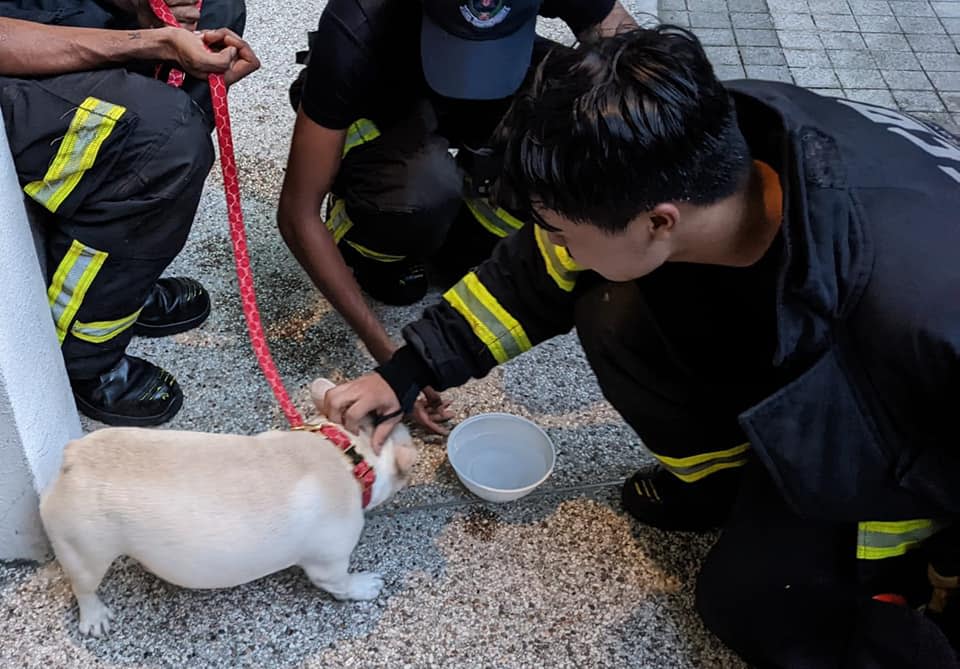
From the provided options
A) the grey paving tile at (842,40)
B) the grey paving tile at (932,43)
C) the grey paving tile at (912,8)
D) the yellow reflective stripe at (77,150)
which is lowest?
the grey paving tile at (912,8)

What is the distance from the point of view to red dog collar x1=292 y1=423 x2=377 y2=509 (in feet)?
5.48

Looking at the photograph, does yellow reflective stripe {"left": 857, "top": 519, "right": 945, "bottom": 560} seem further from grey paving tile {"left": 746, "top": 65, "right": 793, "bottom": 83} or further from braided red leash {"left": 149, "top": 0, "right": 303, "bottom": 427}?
grey paving tile {"left": 746, "top": 65, "right": 793, "bottom": 83}

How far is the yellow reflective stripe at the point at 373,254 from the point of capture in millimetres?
2416

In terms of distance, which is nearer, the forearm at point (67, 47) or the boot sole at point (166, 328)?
the forearm at point (67, 47)

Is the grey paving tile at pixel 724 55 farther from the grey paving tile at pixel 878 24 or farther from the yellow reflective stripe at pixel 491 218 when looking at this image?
the yellow reflective stripe at pixel 491 218

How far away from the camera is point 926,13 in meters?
4.29

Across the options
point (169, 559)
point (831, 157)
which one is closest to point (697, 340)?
point (831, 157)

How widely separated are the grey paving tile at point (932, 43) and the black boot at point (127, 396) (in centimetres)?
352

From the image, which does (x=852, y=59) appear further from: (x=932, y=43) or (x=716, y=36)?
(x=716, y=36)

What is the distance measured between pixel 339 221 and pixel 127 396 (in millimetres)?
706

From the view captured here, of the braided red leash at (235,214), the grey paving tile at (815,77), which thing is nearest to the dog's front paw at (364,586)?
the braided red leash at (235,214)

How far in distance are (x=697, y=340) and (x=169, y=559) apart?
1007 mm

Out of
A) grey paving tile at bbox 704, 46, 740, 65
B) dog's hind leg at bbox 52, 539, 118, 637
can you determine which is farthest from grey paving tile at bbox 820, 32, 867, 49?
dog's hind leg at bbox 52, 539, 118, 637

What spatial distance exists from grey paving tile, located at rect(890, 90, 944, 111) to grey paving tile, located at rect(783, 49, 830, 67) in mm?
331
